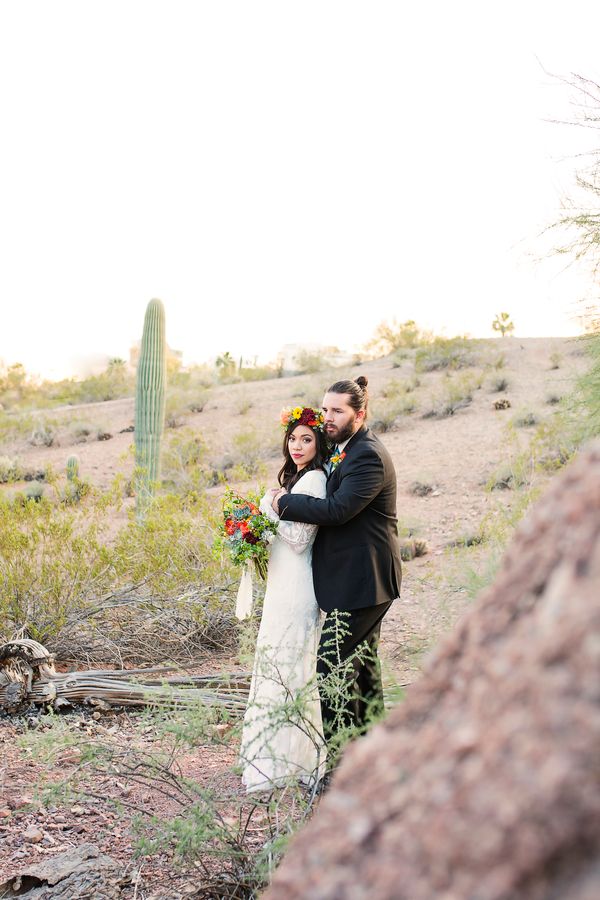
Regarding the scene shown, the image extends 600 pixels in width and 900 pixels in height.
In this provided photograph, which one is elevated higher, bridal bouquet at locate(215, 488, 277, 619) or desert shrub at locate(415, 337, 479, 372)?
desert shrub at locate(415, 337, 479, 372)

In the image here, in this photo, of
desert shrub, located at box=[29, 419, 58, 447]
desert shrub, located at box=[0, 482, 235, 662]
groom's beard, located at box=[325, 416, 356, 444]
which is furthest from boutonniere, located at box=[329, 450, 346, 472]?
desert shrub, located at box=[29, 419, 58, 447]

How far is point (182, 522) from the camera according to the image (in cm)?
984

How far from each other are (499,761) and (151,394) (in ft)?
47.8

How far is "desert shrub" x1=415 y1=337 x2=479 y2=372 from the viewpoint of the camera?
1126 inches

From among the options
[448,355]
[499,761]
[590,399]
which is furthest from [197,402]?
[499,761]

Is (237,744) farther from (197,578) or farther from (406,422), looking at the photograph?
(406,422)

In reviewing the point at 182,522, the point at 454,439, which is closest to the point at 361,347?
the point at 454,439

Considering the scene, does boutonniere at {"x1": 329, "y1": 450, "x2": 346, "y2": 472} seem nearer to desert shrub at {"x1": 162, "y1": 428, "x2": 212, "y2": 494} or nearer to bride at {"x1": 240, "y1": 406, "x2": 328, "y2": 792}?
bride at {"x1": 240, "y1": 406, "x2": 328, "y2": 792}

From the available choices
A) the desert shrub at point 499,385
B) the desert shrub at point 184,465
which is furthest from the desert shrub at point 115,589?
the desert shrub at point 499,385

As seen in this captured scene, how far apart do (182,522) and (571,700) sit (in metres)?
9.10

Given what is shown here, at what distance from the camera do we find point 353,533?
535 centimetres

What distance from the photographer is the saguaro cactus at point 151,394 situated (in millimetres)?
14398

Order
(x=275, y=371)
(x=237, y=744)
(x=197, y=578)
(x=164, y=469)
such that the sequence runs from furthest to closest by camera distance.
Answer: (x=275, y=371) < (x=164, y=469) < (x=197, y=578) < (x=237, y=744)

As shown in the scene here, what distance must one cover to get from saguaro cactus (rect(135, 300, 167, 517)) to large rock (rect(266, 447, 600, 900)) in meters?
12.7
